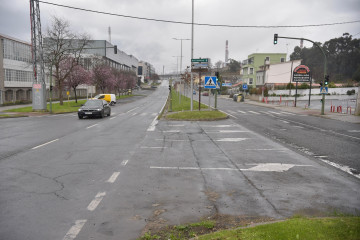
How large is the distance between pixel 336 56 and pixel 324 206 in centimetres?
10758

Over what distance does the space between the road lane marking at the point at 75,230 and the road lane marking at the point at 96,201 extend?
0.53 meters

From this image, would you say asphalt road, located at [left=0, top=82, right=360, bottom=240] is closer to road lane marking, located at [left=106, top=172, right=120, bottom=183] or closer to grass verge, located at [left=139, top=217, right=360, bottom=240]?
road lane marking, located at [left=106, top=172, right=120, bottom=183]

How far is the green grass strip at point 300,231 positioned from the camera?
3963mm

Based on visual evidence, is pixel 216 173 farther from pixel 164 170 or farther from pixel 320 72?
pixel 320 72

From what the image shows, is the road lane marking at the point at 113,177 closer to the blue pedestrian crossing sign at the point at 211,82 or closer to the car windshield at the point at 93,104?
the blue pedestrian crossing sign at the point at 211,82

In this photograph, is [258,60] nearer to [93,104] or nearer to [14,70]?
[14,70]

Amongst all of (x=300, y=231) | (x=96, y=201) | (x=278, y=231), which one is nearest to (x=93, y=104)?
(x=96, y=201)

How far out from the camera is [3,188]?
6371 millimetres

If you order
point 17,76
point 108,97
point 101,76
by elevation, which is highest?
point 101,76

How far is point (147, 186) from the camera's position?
6.66 m

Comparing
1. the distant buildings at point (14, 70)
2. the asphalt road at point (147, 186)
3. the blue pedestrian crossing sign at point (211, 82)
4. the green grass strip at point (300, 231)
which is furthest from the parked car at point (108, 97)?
the green grass strip at point (300, 231)

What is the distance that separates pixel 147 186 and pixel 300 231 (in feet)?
11.4

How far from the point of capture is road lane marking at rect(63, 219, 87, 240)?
14.0 ft

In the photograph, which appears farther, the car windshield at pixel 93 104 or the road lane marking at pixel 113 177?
the car windshield at pixel 93 104
